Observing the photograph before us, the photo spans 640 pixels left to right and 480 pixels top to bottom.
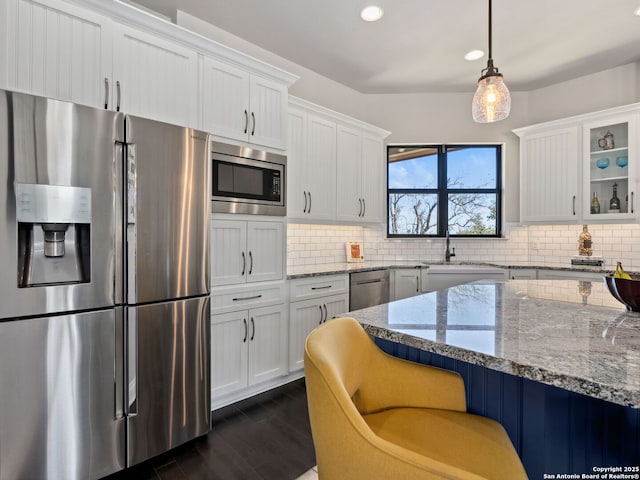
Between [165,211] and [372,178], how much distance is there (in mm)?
2734

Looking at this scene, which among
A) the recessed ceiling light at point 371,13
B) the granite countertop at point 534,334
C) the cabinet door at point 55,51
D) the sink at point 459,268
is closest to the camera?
the granite countertop at point 534,334

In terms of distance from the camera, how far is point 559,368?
768 mm

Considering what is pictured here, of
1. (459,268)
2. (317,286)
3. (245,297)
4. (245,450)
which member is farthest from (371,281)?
(245,450)

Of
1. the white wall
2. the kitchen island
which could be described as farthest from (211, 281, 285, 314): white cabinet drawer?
the white wall

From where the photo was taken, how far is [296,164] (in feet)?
10.6

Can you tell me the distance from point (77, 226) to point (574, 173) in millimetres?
4618

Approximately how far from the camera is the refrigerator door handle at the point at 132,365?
5.71 ft

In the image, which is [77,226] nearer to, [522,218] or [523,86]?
[522,218]

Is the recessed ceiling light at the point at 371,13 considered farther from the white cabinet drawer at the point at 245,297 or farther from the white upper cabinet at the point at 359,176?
the white cabinet drawer at the point at 245,297

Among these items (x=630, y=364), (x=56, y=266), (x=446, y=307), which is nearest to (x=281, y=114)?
(x=56, y=266)

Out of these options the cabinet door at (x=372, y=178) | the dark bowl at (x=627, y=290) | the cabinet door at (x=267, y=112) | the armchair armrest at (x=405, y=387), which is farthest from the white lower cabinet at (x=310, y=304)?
the dark bowl at (x=627, y=290)

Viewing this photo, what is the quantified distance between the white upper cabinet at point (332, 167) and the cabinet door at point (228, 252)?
77 centimetres

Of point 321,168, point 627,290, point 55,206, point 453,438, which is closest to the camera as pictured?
point 453,438

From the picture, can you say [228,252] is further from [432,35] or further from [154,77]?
[432,35]
